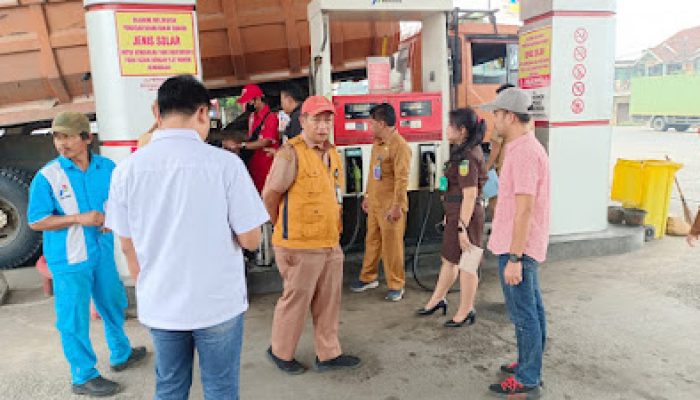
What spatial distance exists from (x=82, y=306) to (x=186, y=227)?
1.60 meters

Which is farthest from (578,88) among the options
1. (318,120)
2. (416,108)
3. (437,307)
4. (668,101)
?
(668,101)

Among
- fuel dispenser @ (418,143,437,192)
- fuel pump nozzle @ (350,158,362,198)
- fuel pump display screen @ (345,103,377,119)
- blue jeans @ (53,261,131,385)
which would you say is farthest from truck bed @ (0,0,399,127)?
blue jeans @ (53,261,131,385)

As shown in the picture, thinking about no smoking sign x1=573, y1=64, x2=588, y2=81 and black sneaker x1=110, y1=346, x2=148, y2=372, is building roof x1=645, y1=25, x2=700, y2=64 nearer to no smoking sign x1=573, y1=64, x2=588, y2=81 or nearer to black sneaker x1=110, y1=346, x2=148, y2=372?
no smoking sign x1=573, y1=64, x2=588, y2=81

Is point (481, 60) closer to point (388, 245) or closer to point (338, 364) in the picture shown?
point (388, 245)

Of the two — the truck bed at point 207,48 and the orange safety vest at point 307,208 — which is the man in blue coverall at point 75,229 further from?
the truck bed at point 207,48

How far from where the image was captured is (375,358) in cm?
352

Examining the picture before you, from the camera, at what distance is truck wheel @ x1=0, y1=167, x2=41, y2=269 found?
584 centimetres

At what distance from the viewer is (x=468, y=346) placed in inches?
144

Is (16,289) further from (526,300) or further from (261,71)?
(526,300)

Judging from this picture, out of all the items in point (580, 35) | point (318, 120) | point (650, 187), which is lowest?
point (650, 187)

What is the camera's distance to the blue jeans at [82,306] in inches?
117

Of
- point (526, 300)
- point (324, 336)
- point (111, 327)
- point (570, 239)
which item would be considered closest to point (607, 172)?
point (570, 239)

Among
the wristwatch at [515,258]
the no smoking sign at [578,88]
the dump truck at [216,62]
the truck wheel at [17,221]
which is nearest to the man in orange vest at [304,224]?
the wristwatch at [515,258]

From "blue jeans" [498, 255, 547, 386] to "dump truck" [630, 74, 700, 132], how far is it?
26.0m
